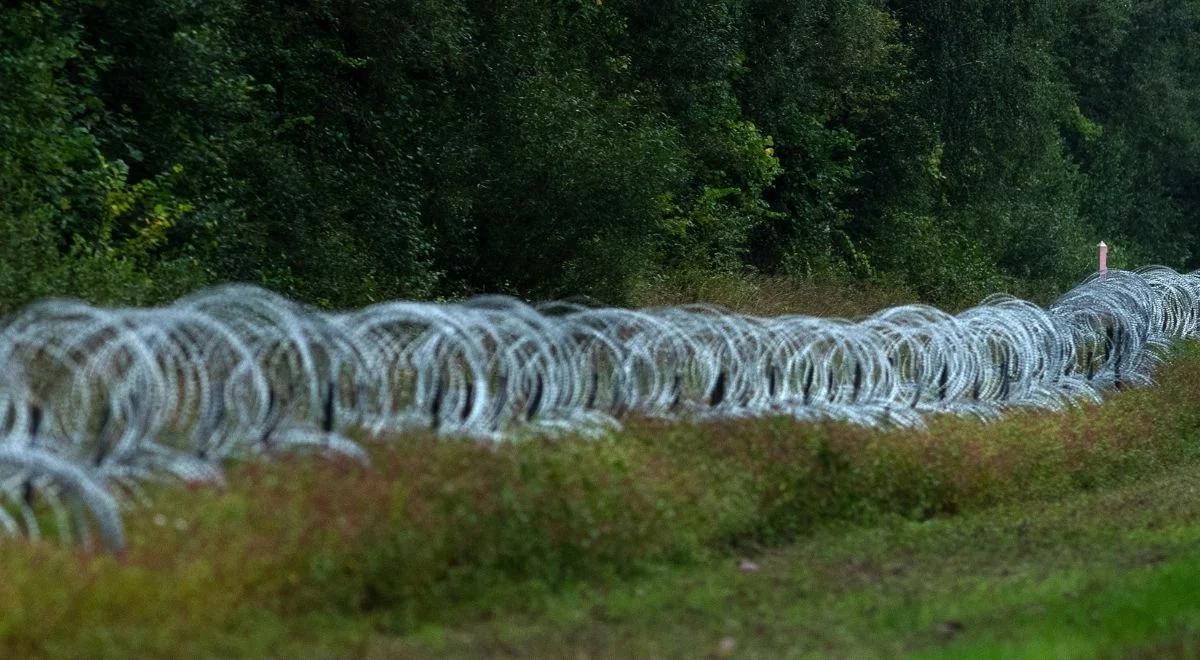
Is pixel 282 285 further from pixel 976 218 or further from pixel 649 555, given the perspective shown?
pixel 976 218

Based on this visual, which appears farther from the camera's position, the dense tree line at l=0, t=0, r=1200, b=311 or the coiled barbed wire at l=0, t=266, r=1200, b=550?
the dense tree line at l=0, t=0, r=1200, b=311

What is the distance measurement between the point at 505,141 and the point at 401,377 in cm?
1477

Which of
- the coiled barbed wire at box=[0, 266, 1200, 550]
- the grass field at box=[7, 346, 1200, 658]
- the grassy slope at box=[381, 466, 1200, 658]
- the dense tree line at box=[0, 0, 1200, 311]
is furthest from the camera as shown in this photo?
the dense tree line at box=[0, 0, 1200, 311]

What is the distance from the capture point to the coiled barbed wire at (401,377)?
31.8 feet

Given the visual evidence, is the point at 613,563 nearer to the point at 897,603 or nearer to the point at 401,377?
the point at 897,603

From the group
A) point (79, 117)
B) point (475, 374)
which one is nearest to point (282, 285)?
point (79, 117)

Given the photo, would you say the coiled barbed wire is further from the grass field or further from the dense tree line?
the dense tree line

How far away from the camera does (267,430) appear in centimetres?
1102

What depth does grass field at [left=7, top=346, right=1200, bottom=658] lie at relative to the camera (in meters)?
9.07

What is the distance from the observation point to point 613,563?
1184cm

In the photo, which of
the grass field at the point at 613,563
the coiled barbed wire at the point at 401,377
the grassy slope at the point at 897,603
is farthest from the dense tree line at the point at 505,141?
the grassy slope at the point at 897,603

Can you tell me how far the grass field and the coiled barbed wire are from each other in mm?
335

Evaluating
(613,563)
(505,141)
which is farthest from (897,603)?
(505,141)

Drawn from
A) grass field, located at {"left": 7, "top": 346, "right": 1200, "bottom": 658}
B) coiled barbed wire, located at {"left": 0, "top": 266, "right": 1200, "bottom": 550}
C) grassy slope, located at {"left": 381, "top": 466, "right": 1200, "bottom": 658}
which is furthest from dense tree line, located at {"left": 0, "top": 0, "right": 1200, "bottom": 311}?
grassy slope, located at {"left": 381, "top": 466, "right": 1200, "bottom": 658}
